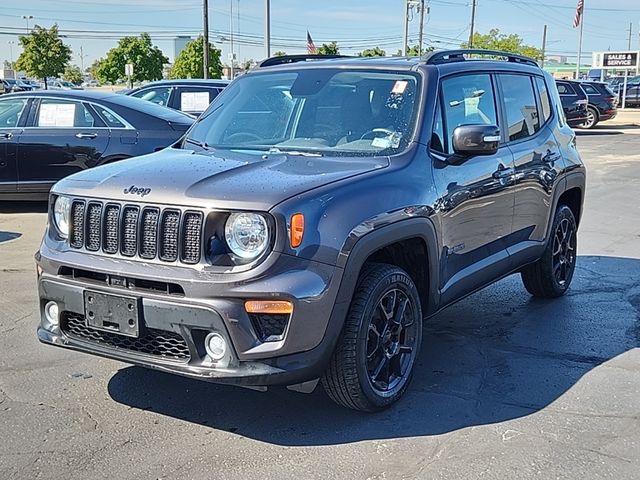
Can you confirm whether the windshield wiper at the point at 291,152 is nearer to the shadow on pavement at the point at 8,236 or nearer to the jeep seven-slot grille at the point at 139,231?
the jeep seven-slot grille at the point at 139,231

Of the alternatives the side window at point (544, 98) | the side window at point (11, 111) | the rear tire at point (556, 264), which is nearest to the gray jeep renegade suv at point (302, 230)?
the side window at point (544, 98)

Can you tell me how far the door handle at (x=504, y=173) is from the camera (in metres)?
5.04

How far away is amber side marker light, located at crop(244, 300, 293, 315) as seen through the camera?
134 inches

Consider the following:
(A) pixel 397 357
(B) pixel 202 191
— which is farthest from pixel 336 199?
(A) pixel 397 357

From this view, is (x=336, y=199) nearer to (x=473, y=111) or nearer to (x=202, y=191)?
(x=202, y=191)

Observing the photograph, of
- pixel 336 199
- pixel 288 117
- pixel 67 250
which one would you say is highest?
pixel 288 117

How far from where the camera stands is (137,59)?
61.3 metres

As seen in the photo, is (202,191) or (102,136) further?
(102,136)

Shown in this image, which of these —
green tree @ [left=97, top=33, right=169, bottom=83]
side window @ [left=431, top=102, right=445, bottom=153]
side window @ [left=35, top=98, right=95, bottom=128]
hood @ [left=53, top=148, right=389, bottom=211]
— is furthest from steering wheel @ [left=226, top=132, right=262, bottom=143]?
green tree @ [left=97, top=33, right=169, bottom=83]

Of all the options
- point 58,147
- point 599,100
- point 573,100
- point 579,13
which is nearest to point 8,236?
point 58,147

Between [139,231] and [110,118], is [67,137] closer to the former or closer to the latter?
[110,118]

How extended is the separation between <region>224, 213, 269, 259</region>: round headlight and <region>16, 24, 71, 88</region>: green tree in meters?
49.5

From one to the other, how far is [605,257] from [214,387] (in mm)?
5134

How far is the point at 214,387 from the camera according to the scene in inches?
174
